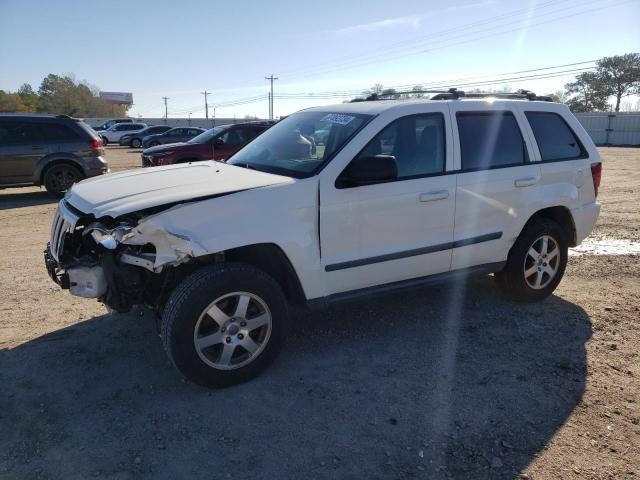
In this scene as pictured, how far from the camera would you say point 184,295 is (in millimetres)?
3135

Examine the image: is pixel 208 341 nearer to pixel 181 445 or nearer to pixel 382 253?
pixel 181 445

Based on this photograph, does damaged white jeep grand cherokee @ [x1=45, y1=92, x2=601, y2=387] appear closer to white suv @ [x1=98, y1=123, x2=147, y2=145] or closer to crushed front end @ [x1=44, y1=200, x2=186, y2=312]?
crushed front end @ [x1=44, y1=200, x2=186, y2=312]

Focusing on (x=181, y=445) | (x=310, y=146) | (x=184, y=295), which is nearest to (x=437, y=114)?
(x=310, y=146)

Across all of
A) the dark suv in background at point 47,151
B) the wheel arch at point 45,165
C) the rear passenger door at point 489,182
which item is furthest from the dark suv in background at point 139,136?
the rear passenger door at point 489,182

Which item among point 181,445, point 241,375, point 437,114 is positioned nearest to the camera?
point 181,445

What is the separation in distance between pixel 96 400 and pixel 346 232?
200 centimetres

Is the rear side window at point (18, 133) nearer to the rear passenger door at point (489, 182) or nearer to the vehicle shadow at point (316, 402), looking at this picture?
the vehicle shadow at point (316, 402)

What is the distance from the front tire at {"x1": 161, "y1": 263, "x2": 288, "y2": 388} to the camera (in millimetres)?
3152

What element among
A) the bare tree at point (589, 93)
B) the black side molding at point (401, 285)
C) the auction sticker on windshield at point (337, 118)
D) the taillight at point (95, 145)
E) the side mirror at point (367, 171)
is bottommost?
the black side molding at point (401, 285)

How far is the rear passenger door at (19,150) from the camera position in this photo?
10500 millimetres

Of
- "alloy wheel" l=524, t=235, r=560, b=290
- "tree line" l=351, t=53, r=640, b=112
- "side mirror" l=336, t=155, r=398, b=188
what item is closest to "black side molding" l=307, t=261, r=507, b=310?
"alloy wheel" l=524, t=235, r=560, b=290

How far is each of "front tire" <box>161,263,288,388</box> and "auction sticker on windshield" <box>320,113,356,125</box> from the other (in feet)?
4.71

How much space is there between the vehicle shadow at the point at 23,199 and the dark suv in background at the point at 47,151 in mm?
380

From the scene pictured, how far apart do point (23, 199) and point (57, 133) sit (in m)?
1.79
